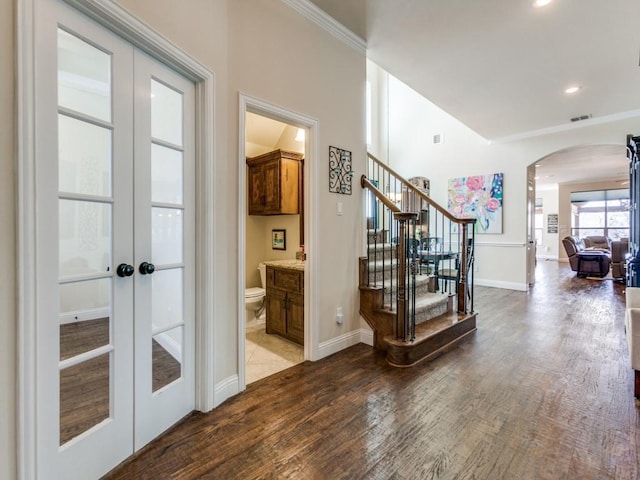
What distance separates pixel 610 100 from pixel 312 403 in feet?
18.6

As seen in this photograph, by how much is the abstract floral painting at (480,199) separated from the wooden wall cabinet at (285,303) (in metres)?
4.81

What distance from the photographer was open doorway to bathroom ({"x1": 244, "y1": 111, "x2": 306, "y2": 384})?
309cm

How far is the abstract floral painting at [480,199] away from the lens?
6.04 meters

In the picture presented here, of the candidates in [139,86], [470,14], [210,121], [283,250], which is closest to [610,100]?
[470,14]

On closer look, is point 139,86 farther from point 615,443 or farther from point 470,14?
point 615,443

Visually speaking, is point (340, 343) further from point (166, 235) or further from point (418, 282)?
point (166, 235)

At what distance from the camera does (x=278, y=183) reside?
388cm

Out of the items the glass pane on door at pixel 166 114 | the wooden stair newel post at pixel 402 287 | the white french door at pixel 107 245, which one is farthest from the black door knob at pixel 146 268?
the wooden stair newel post at pixel 402 287

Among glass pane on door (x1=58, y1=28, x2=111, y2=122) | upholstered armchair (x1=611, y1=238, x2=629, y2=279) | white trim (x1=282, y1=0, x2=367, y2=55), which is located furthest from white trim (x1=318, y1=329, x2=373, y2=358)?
upholstered armchair (x1=611, y1=238, x2=629, y2=279)

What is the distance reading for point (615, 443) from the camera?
164cm

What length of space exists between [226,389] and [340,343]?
122 centimetres

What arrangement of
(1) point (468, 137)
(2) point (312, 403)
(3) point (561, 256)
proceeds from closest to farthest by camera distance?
1. (2) point (312, 403)
2. (1) point (468, 137)
3. (3) point (561, 256)

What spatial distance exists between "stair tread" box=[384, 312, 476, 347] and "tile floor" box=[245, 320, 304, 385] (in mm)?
877

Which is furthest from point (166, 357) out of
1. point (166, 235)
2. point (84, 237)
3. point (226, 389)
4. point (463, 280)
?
point (463, 280)
